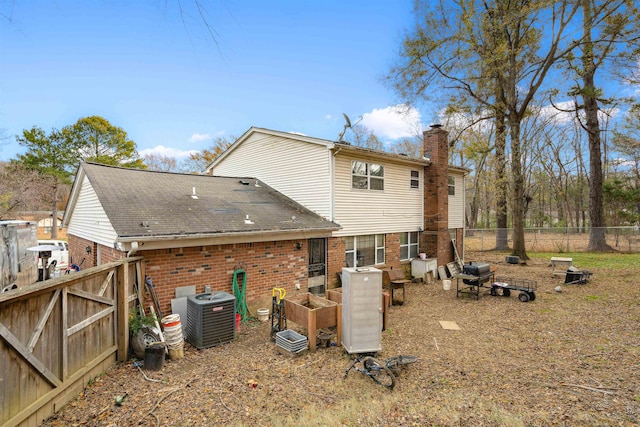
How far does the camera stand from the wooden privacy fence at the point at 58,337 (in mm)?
3365

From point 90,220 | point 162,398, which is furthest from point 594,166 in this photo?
point 90,220

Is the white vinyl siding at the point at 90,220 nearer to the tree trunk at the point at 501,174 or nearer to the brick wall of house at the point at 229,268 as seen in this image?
the brick wall of house at the point at 229,268

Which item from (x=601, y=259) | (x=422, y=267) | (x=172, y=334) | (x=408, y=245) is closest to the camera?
(x=172, y=334)

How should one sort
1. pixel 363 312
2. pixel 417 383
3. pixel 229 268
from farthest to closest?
pixel 229 268 → pixel 363 312 → pixel 417 383

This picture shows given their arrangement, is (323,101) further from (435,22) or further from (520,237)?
(520,237)

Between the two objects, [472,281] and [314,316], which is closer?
[314,316]

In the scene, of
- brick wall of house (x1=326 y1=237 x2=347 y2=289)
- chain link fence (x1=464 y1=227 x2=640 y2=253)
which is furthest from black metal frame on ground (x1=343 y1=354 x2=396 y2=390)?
chain link fence (x1=464 y1=227 x2=640 y2=253)

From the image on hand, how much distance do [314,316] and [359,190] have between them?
233 inches

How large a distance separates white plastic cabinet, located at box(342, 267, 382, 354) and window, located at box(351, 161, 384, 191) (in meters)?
5.46

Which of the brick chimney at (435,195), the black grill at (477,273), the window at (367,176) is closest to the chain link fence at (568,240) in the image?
the brick chimney at (435,195)

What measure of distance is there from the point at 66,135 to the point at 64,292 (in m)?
31.3

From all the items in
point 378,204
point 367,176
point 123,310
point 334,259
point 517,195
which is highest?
point 367,176

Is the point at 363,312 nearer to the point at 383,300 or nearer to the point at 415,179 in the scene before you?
the point at 383,300

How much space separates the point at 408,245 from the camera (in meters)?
13.6
